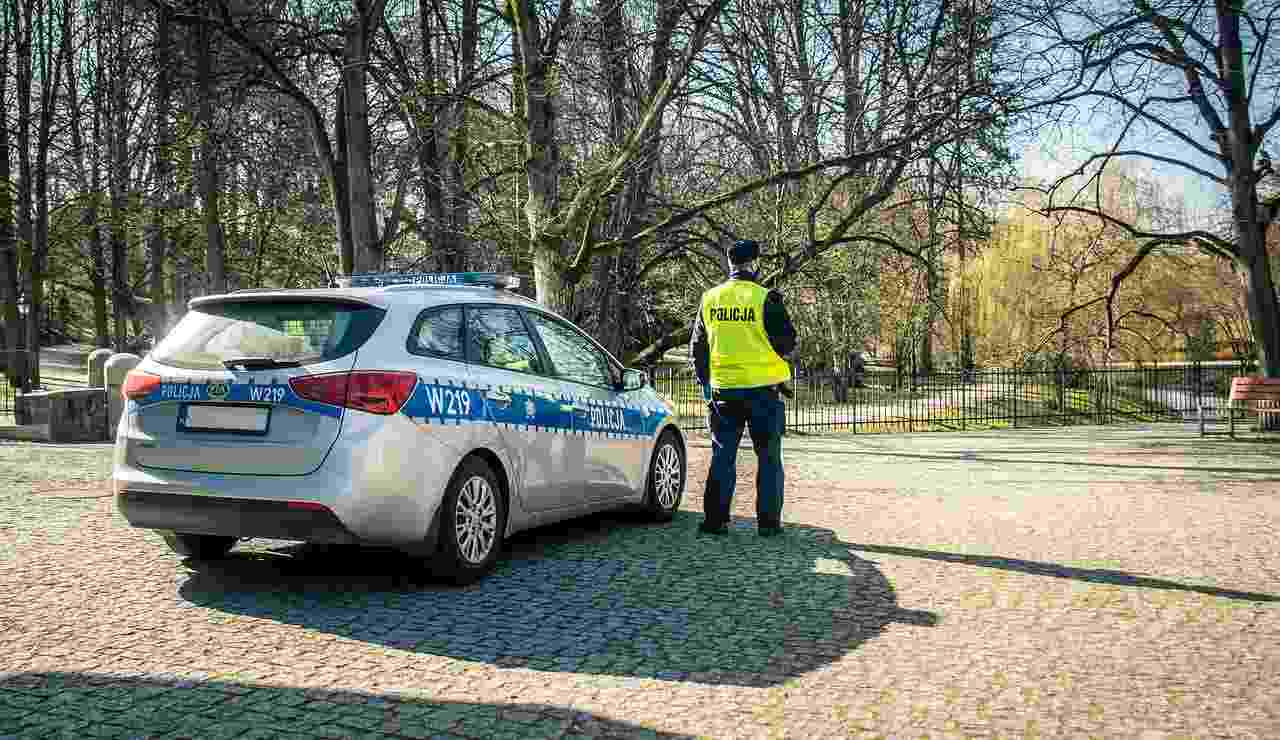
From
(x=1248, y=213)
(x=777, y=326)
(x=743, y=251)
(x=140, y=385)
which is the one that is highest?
(x=1248, y=213)

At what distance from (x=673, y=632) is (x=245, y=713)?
77.0 inches

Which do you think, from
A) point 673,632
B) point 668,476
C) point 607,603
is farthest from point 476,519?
point 668,476

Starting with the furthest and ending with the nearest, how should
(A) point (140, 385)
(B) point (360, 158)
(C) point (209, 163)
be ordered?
1. (C) point (209, 163)
2. (B) point (360, 158)
3. (A) point (140, 385)

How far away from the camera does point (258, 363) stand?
5672mm

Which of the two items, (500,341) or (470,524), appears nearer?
(470,524)

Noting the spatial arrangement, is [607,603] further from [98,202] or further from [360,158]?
[98,202]

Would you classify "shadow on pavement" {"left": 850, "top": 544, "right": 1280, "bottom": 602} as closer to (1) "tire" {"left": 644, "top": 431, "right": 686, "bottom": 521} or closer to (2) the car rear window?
(1) "tire" {"left": 644, "top": 431, "right": 686, "bottom": 521}

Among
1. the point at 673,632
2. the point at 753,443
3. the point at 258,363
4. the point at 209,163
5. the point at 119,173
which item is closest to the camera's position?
the point at 673,632

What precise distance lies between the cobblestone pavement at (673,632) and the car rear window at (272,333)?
1222 millimetres

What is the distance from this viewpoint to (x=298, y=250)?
83.8 ft

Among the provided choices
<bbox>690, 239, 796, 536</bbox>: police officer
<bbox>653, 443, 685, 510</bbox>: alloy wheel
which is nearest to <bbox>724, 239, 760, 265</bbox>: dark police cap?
<bbox>690, 239, 796, 536</bbox>: police officer

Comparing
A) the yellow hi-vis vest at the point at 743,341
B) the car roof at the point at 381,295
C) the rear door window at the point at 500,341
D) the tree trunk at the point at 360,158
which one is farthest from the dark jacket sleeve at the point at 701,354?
the tree trunk at the point at 360,158

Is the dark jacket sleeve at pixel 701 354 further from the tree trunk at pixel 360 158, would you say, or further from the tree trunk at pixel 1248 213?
the tree trunk at pixel 1248 213

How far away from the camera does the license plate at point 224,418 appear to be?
221 inches
